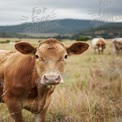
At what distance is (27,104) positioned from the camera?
19.7ft

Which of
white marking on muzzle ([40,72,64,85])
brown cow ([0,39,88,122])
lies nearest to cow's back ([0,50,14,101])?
brown cow ([0,39,88,122])

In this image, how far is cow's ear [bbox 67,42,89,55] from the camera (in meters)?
6.09

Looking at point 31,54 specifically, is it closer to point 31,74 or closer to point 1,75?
point 31,74

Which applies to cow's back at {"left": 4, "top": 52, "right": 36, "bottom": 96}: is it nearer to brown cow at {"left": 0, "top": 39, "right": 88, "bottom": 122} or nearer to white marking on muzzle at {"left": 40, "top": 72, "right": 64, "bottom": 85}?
brown cow at {"left": 0, "top": 39, "right": 88, "bottom": 122}

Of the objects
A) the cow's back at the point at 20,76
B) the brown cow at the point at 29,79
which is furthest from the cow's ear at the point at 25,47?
the cow's back at the point at 20,76

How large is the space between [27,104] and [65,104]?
1.59 m

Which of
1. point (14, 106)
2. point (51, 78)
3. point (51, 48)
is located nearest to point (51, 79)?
point (51, 78)

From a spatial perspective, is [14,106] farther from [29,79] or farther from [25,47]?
[25,47]

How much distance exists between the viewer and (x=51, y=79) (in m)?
4.92

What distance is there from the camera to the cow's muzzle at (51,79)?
16.2 feet

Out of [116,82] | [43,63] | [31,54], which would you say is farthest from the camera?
[116,82]

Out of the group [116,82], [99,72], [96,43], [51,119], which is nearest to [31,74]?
[51,119]

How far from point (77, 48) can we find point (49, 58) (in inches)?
36.3

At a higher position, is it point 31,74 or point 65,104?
point 31,74
